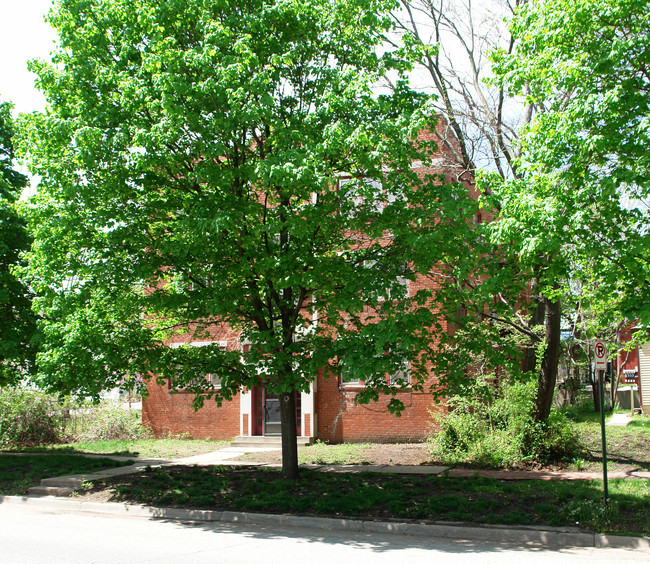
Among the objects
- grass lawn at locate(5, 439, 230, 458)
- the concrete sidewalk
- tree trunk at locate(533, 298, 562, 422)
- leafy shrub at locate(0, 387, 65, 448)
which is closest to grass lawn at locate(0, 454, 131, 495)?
the concrete sidewalk

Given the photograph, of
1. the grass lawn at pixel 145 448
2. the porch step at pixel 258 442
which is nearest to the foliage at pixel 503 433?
the porch step at pixel 258 442

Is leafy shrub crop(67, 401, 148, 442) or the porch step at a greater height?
leafy shrub crop(67, 401, 148, 442)

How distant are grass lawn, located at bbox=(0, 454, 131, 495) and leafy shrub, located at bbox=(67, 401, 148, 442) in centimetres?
422

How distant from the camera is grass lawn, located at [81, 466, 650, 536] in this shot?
30.1ft

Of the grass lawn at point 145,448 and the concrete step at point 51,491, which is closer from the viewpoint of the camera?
the concrete step at point 51,491

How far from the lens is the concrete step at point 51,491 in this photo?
13.0m

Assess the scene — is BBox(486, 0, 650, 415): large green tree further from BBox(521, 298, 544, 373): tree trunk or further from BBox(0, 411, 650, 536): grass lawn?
BBox(521, 298, 544, 373): tree trunk

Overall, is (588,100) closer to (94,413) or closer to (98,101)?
(98,101)

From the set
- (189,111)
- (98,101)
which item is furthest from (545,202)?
(98,101)

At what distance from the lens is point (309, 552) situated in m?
8.01

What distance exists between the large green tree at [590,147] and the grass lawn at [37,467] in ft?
38.7

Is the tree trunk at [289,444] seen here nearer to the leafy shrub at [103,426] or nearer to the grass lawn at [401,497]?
the grass lawn at [401,497]

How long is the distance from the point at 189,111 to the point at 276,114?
6.35 feet

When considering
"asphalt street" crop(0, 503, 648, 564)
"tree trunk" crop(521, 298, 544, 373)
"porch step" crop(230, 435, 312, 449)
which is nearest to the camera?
"asphalt street" crop(0, 503, 648, 564)
